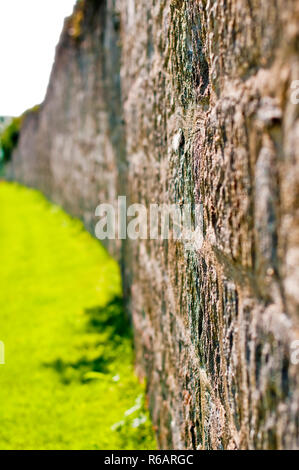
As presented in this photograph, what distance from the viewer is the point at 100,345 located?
13.6 feet

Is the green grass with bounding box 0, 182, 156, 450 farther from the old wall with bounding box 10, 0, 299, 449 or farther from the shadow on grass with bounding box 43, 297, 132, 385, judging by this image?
the old wall with bounding box 10, 0, 299, 449

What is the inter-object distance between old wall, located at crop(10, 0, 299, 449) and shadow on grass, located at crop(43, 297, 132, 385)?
860mm

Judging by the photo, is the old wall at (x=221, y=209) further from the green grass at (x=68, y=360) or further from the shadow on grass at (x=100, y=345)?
the shadow on grass at (x=100, y=345)

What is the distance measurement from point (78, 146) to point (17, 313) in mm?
4087

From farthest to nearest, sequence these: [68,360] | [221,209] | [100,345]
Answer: [100,345]
[68,360]
[221,209]

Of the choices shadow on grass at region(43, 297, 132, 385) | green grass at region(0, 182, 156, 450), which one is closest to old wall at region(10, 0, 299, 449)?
green grass at region(0, 182, 156, 450)

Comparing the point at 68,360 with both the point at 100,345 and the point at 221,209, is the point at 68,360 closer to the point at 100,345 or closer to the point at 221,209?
the point at 100,345

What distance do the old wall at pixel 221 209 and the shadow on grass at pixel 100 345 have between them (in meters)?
0.86

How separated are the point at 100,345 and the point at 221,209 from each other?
3.18 metres

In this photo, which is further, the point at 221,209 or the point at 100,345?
the point at 100,345

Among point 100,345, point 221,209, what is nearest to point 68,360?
point 100,345

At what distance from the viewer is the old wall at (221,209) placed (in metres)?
0.80

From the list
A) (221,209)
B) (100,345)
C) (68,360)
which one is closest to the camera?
(221,209)

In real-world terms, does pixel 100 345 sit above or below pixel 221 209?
below
